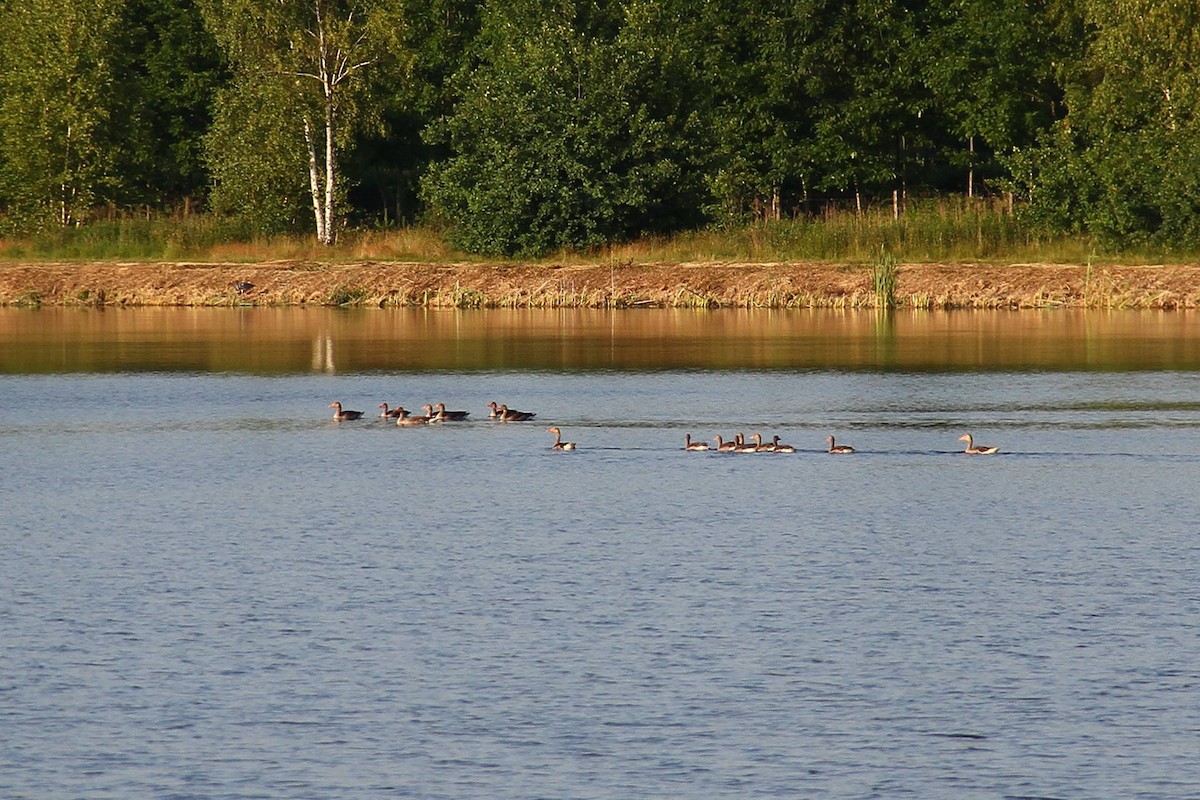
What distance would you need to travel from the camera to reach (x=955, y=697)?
18.7m

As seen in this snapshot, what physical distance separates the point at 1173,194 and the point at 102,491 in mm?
48092

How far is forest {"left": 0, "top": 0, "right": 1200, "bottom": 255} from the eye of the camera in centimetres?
7444

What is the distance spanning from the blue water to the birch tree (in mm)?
42974

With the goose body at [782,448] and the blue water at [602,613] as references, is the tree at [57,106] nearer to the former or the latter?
the blue water at [602,613]

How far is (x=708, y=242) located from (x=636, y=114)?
6164 millimetres

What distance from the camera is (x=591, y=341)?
61344 millimetres

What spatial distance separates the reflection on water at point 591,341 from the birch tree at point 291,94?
931 cm

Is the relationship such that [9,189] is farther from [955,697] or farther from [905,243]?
[955,697]

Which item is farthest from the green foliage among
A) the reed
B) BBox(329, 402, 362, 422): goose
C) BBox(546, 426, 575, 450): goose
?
BBox(546, 426, 575, 450): goose

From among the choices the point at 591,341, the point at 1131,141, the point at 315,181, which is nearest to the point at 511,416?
the point at 591,341

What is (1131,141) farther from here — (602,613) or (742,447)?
(602,613)

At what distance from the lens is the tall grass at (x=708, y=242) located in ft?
244

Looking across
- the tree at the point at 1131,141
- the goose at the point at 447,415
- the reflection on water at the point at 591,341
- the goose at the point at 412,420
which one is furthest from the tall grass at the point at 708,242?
the goose at the point at 412,420

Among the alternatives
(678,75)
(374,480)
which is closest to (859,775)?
(374,480)
